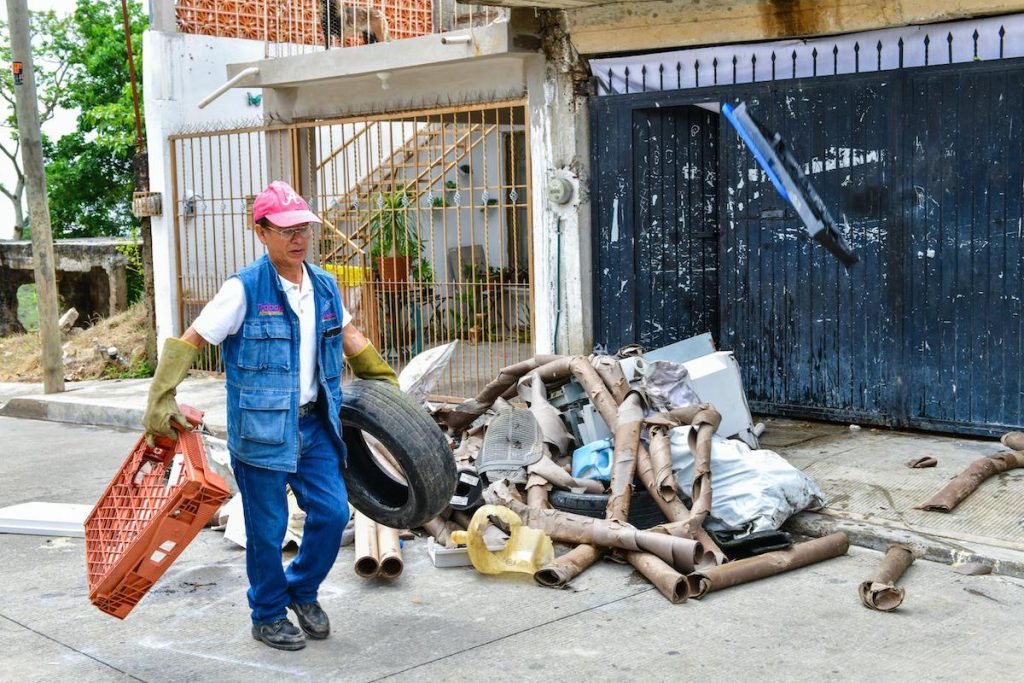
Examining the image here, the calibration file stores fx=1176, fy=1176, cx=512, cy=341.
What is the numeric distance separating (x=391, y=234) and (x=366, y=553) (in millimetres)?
7040

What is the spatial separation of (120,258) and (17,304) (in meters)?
4.42

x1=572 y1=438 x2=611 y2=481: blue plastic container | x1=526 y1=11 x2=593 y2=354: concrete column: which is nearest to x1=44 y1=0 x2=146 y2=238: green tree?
x1=526 y1=11 x2=593 y2=354: concrete column

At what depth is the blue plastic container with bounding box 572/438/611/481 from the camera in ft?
22.8

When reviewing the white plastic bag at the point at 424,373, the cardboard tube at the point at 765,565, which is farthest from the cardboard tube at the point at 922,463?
the white plastic bag at the point at 424,373

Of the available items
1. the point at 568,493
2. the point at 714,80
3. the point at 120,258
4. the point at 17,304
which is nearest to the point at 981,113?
the point at 714,80

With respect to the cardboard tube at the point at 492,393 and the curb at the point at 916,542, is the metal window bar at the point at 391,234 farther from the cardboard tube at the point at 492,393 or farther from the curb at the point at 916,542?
the curb at the point at 916,542

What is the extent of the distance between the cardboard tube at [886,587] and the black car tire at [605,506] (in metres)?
1.32

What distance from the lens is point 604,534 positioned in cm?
611

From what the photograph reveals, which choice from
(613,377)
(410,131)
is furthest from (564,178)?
(410,131)

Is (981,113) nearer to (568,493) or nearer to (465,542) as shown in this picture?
(568,493)

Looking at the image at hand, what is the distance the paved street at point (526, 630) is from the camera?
15.4 ft

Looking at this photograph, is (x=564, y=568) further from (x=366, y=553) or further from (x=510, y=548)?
(x=366, y=553)

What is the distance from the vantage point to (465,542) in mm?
6152

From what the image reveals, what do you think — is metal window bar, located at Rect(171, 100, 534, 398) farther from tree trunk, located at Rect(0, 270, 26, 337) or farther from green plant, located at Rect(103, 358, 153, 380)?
tree trunk, located at Rect(0, 270, 26, 337)
